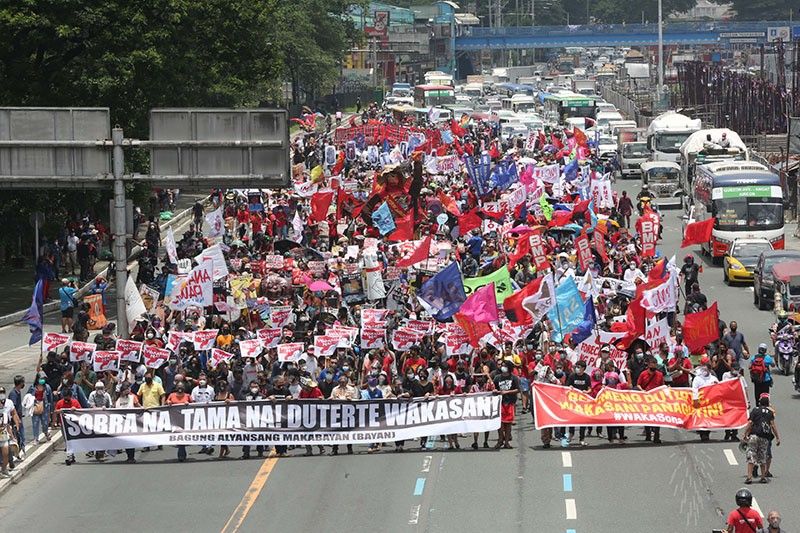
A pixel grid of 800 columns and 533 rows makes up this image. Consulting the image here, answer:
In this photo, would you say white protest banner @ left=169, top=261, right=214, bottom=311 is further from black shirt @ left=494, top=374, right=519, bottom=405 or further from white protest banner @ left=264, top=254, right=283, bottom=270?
black shirt @ left=494, top=374, right=519, bottom=405

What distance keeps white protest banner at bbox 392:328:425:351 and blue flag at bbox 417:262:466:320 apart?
3.90 feet

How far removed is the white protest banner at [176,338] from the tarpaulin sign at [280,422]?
144 inches

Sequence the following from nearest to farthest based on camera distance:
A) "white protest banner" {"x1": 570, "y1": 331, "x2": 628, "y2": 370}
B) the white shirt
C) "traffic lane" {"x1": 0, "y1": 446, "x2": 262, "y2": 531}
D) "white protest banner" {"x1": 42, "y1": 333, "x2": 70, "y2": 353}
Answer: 1. "traffic lane" {"x1": 0, "y1": 446, "x2": 262, "y2": 531}
2. the white shirt
3. "white protest banner" {"x1": 570, "y1": 331, "x2": 628, "y2": 370}
4. "white protest banner" {"x1": 42, "y1": 333, "x2": 70, "y2": 353}

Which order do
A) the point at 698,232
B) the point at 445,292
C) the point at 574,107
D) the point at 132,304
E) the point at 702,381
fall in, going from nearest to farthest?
1. the point at 702,381
2. the point at 445,292
3. the point at 132,304
4. the point at 698,232
5. the point at 574,107

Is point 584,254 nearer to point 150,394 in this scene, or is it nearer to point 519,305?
point 519,305

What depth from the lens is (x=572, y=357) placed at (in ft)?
92.0

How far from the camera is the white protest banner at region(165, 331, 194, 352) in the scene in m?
29.2

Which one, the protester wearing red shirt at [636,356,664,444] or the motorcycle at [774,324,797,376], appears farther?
the motorcycle at [774,324,797,376]

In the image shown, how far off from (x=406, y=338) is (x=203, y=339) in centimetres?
354

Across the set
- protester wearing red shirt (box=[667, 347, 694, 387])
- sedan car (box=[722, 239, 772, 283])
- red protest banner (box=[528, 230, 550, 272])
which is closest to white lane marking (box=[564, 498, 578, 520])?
protester wearing red shirt (box=[667, 347, 694, 387])

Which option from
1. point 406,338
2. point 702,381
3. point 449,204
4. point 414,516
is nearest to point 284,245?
point 449,204

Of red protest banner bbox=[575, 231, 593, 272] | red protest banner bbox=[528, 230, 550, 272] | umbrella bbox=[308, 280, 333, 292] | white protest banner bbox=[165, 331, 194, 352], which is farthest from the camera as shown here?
red protest banner bbox=[528, 230, 550, 272]

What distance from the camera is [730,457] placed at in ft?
81.1

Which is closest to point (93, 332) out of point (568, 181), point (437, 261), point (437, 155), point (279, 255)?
point (279, 255)
